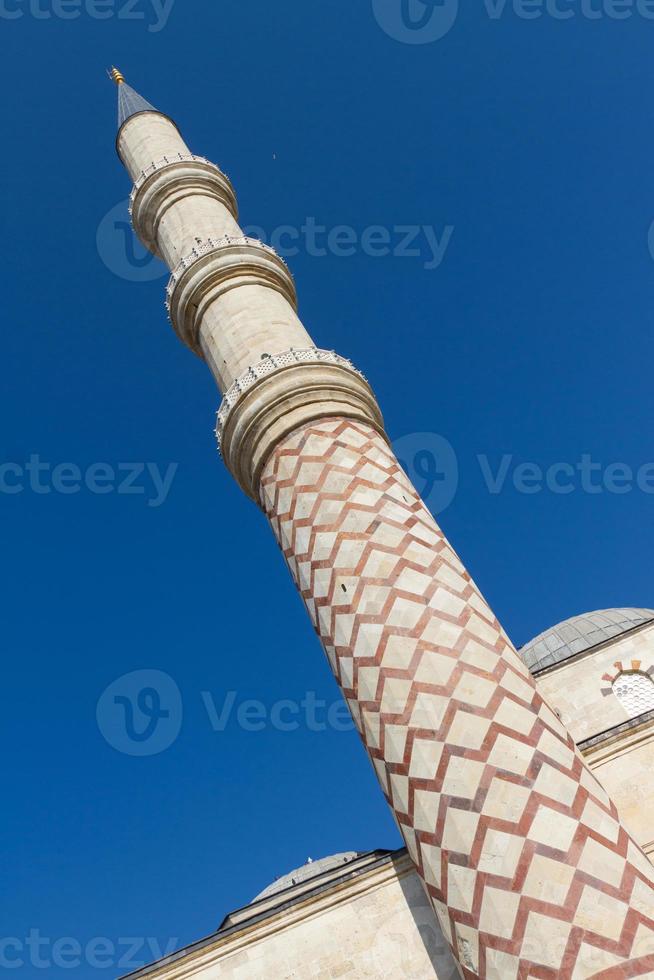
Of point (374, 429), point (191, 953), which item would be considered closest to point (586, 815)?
point (191, 953)

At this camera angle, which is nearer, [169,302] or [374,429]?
[374,429]

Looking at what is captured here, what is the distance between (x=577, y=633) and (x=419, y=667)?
6.86 metres

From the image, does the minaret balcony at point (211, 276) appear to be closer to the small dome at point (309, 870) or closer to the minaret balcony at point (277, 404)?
the minaret balcony at point (277, 404)

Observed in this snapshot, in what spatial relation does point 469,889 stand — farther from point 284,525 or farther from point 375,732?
point 284,525

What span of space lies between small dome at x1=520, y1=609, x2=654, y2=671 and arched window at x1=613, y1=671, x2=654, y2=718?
153 centimetres

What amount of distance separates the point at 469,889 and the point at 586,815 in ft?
2.60

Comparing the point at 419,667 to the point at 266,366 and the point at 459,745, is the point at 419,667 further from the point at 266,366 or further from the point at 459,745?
the point at 266,366

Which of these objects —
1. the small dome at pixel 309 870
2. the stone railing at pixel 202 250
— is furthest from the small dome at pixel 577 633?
the stone railing at pixel 202 250

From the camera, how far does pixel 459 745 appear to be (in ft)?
15.9

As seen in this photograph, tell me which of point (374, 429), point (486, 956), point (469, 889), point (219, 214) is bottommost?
point (486, 956)

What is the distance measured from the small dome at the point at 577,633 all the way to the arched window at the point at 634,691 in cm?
153

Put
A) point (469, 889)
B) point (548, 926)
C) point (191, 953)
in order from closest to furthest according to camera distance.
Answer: point (548, 926), point (469, 889), point (191, 953)

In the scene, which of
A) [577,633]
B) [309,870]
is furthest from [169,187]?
[309,870]

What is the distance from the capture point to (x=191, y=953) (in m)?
5.79
